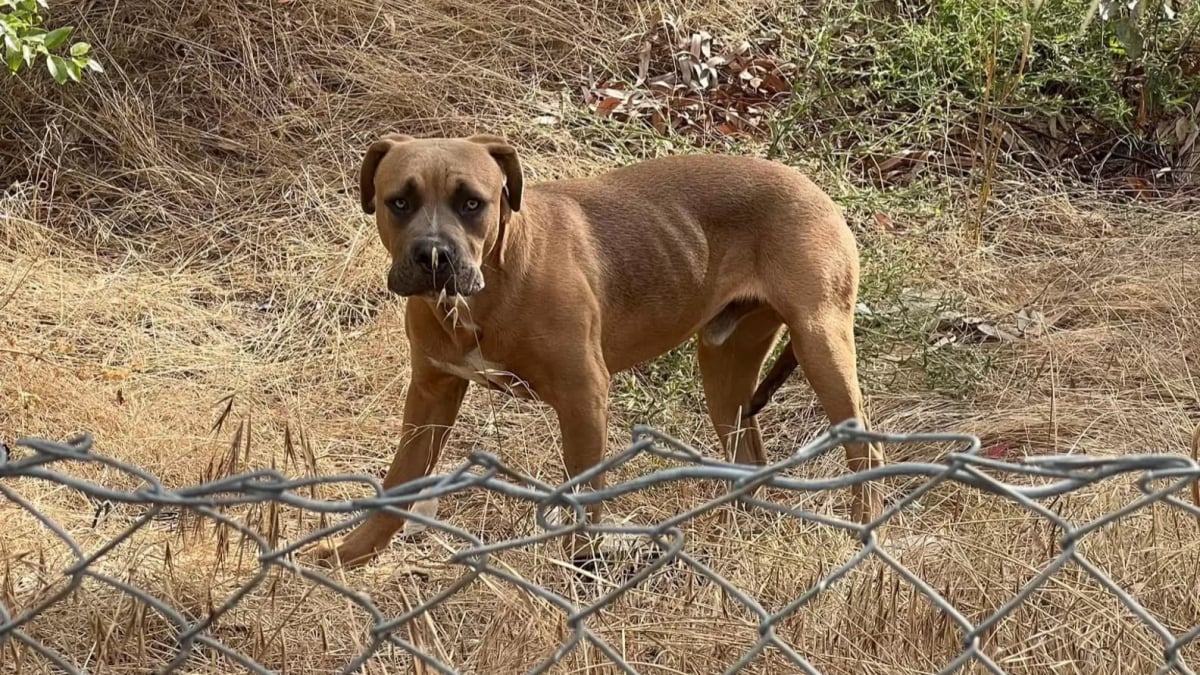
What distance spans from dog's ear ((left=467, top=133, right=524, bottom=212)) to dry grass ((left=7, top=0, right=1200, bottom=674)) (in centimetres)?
93

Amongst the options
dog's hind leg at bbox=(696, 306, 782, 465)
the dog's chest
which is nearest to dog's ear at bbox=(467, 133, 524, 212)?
the dog's chest

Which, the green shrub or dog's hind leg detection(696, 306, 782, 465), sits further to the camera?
dog's hind leg detection(696, 306, 782, 465)

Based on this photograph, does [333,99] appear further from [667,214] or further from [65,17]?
[667,214]

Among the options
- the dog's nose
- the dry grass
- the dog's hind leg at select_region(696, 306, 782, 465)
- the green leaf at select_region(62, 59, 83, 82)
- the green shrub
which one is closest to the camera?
the dry grass

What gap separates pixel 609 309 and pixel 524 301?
41 centimetres

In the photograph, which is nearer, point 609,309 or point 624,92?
point 609,309

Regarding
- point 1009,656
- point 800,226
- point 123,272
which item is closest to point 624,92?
point 123,272

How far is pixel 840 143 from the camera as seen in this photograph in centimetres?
807

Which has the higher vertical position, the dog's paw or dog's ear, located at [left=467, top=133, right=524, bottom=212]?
dog's ear, located at [left=467, top=133, right=524, bottom=212]

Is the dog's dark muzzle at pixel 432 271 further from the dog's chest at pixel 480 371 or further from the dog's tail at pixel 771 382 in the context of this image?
the dog's tail at pixel 771 382

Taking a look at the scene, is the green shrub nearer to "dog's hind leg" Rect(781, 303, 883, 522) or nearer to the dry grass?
the dry grass

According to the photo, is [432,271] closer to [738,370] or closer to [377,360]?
[738,370]

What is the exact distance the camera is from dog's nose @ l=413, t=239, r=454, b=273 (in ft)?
14.1

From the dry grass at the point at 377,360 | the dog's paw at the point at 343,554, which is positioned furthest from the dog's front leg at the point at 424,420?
the dog's paw at the point at 343,554
